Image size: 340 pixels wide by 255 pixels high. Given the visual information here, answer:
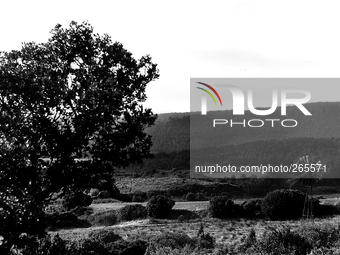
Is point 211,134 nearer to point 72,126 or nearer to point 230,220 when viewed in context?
point 230,220

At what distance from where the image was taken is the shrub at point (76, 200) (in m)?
11.0

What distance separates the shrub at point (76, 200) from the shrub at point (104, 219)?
27.3 metres

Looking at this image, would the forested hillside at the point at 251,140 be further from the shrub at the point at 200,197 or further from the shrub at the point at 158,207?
the shrub at the point at 158,207

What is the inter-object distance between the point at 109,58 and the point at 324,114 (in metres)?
90.8

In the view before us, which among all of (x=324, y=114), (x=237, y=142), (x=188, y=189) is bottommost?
(x=188, y=189)

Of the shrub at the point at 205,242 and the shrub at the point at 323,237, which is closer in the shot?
the shrub at the point at 323,237

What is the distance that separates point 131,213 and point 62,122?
29614 millimetres

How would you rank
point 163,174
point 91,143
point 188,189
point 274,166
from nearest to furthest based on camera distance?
1. point 91,143
2. point 188,189
3. point 163,174
4. point 274,166

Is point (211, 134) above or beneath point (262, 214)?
above

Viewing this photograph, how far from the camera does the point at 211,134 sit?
306 ft

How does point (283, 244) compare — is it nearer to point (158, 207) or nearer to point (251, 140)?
point (158, 207)

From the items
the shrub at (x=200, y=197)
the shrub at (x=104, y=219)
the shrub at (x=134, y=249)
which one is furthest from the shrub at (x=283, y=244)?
the shrub at (x=200, y=197)

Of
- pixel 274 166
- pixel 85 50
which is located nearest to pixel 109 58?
pixel 85 50

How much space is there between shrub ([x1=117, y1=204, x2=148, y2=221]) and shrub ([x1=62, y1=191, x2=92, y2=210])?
89.3ft
